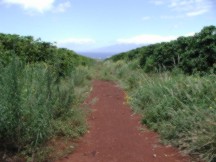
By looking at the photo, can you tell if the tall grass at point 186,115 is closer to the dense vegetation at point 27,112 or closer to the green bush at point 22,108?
the dense vegetation at point 27,112

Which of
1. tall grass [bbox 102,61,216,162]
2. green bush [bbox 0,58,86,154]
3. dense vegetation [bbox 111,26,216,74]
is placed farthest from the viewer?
dense vegetation [bbox 111,26,216,74]

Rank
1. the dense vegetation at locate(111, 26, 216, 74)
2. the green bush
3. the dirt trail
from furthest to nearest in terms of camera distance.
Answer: the dense vegetation at locate(111, 26, 216, 74)
the dirt trail
the green bush

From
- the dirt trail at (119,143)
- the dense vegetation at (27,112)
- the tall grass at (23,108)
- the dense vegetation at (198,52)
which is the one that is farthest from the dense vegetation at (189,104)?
the tall grass at (23,108)

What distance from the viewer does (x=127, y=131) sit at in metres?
8.96

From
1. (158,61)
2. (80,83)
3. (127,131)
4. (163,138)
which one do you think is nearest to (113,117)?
(127,131)

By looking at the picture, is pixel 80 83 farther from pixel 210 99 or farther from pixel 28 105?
pixel 28 105

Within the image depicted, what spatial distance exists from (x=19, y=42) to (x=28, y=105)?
20.3 ft

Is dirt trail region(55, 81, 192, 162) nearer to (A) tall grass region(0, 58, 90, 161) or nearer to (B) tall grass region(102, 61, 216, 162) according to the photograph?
(B) tall grass region(102, 61, 216, 162)

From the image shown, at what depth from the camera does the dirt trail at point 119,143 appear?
6945mm

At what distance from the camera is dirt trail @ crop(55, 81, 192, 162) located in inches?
273

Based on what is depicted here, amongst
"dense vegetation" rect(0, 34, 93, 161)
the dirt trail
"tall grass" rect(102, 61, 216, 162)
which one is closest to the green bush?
"dense vegetation" rect(0, 34, 93, 161)

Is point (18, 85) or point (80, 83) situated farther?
point (80, 83)

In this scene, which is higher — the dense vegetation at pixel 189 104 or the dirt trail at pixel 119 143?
the dense vegetation at pixel 189 104

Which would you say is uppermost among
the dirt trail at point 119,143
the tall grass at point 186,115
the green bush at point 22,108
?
the green bush at point 22,108
